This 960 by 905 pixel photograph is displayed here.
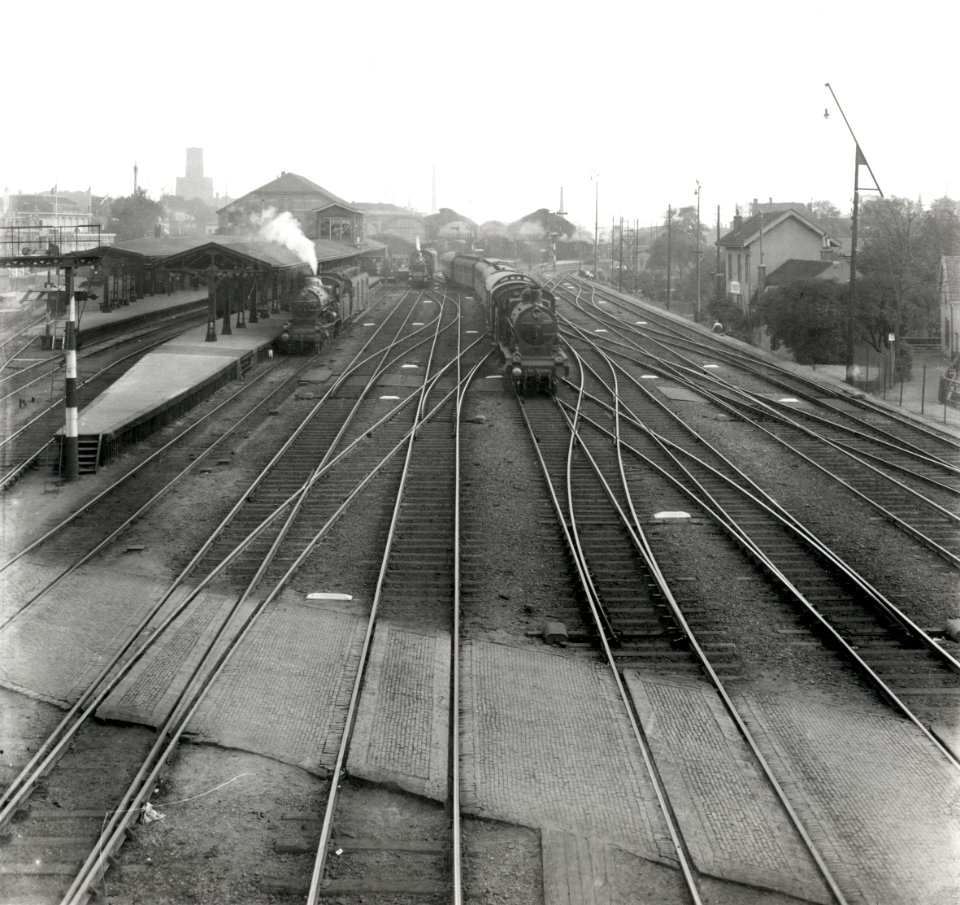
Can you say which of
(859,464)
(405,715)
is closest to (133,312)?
(859,464)

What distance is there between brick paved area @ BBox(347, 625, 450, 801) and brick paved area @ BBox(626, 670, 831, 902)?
199 centimetres

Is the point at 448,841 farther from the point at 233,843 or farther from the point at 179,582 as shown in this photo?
the point at 179,582

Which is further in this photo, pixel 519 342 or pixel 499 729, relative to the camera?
pixel 519 342

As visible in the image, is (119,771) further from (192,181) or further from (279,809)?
(192,181)

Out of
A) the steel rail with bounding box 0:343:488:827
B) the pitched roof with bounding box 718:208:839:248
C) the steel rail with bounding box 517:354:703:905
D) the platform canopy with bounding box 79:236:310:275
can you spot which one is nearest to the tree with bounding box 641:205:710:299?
the pitched roof with bounding box 718:208:839:248

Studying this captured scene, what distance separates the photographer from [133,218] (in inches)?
3351

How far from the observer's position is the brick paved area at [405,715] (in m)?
9.12

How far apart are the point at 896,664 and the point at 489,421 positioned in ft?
44.9

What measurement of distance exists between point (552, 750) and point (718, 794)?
1.55 meters

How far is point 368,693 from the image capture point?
10719mm

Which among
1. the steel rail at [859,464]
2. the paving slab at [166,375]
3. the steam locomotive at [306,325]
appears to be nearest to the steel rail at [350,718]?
the paving slab at [166,375]

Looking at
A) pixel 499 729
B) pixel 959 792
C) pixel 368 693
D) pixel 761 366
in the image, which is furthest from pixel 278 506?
pixel 761 366

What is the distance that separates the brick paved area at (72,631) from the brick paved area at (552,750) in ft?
13.2

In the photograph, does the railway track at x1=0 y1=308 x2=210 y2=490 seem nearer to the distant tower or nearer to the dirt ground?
the dirt ground
